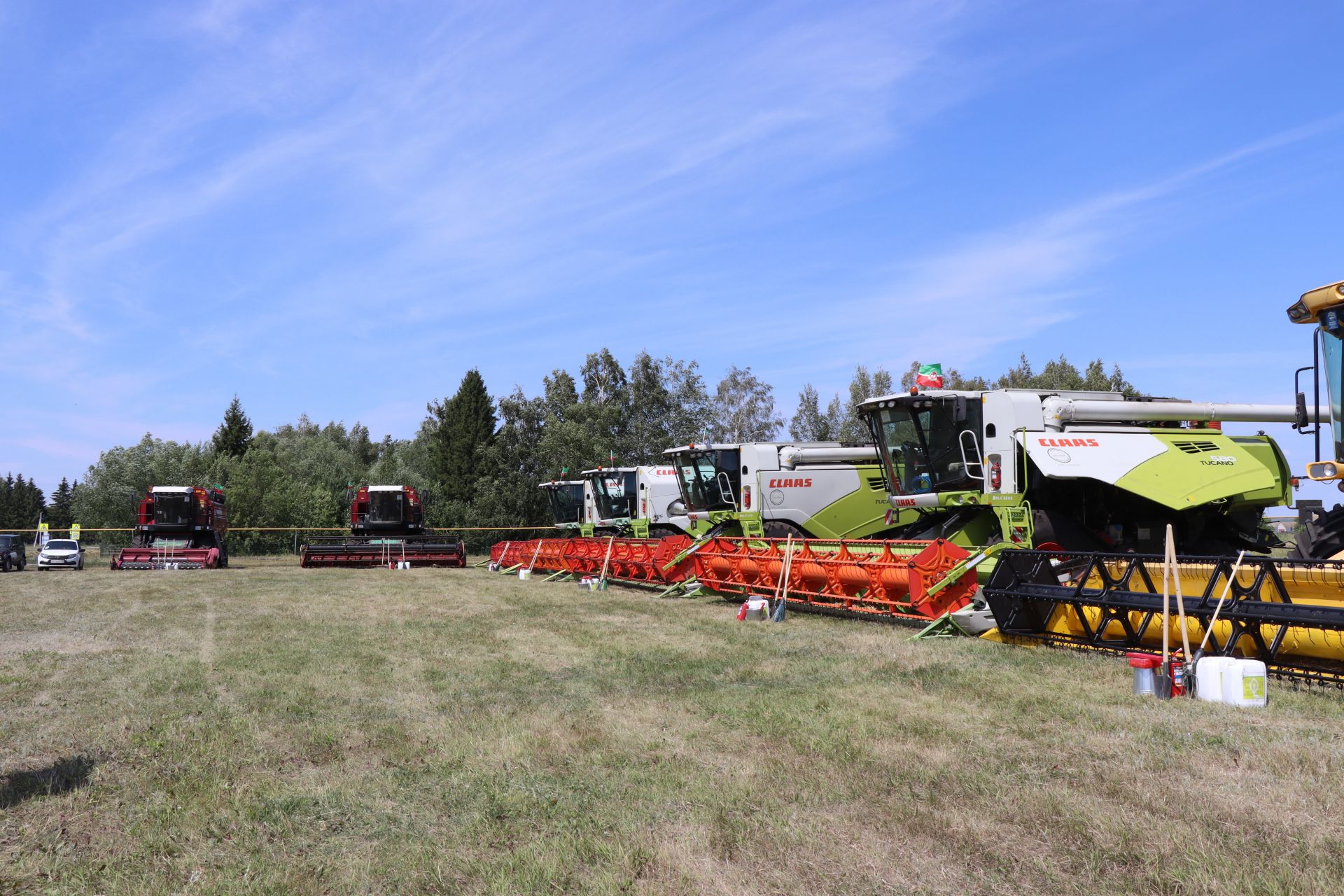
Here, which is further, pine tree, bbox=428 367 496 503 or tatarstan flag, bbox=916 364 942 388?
pine tree, bbox=428 367 496 503

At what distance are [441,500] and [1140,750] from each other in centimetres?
5042

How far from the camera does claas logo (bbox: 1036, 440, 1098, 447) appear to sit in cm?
1248

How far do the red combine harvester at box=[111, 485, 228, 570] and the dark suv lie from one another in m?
2.88

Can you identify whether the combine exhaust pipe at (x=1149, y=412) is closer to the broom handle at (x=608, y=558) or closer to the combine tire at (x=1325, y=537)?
the combine tire at (x=1325, y=537)

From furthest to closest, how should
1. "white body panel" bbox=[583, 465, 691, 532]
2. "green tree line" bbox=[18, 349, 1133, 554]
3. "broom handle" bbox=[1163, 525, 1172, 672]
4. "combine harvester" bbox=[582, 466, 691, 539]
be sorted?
"green tree line" bbox=[18, 349, 1133, 554] < "white body panel" bbox=[583, 465, 691, 532] < "combine harvester" bbox=[582, 466, 691, 539] < "broom handle" bbox=[1163, 525, 1172, 672]

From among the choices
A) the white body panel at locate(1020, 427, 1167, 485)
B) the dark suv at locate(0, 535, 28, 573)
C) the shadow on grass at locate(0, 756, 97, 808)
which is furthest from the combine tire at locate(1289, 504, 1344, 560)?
the dark suv at locate(0, 535, 28, 573)

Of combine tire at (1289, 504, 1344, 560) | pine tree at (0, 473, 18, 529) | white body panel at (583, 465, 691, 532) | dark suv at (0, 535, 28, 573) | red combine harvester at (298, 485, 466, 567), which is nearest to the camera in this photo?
combine tire at (1289, 504, 1344, 560)

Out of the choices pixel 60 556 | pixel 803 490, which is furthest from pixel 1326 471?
pixel 60 556

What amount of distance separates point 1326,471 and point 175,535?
106 feet

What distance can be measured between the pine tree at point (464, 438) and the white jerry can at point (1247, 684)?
48.5 metres

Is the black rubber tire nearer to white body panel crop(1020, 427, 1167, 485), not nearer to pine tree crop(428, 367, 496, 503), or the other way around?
white body panel crop(1020, 427, 1167, 485)

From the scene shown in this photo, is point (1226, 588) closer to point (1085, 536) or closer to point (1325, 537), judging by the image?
point (1325, 537)

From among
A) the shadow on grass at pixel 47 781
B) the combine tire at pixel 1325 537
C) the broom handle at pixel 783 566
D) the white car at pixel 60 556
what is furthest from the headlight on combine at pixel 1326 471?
the white car at pixel 60 556

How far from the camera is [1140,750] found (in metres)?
5.23
